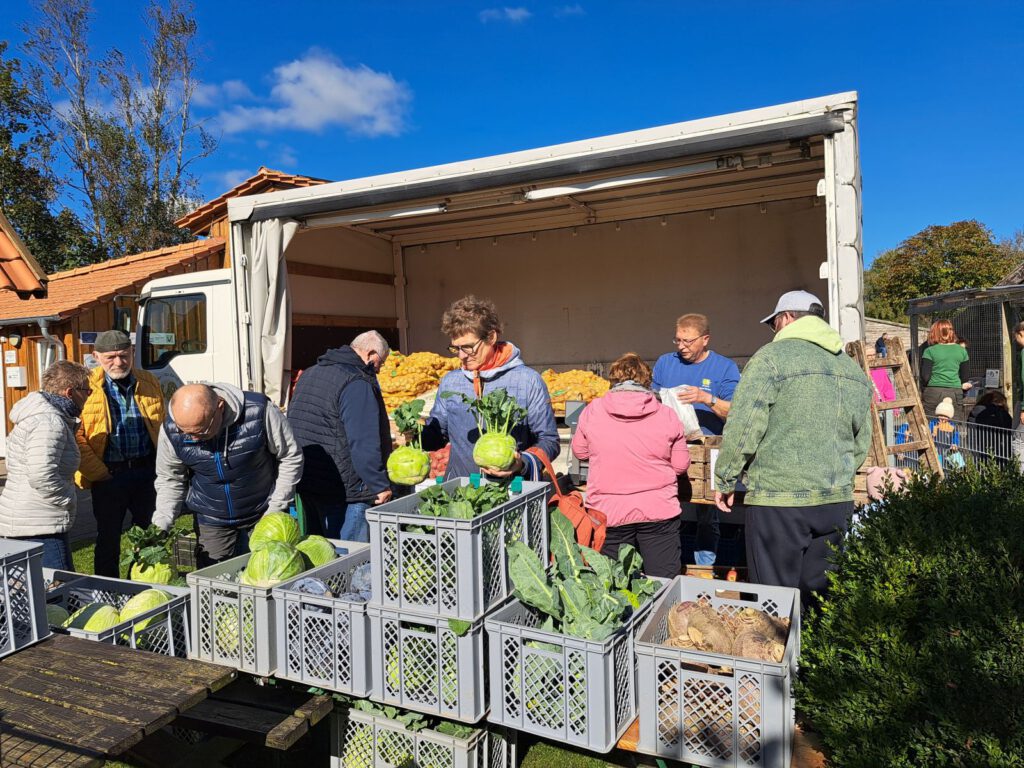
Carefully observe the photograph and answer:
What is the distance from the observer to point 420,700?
2.28 meters

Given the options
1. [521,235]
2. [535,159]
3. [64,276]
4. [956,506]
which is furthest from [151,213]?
[956,506]

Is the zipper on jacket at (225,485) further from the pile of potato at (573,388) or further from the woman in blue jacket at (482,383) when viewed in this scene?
the pile of potato at (573,388)

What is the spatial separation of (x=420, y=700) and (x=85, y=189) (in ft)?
87.4

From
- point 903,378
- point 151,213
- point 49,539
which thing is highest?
point 151,213

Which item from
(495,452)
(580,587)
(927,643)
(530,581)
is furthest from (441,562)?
(927,643)

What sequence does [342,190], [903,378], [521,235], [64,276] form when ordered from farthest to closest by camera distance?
[64,276] → [521,235] → [342,190] → [903,378]

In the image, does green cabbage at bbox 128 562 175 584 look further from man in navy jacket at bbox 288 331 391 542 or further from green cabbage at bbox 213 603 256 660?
man in navy jacket at bbox 288 331 391 542

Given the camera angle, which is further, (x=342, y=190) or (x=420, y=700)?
(x=342, y=190)

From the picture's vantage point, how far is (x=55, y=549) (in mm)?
3830

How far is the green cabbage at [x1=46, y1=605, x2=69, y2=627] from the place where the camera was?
255cm

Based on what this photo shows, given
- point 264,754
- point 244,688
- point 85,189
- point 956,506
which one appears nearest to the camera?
point 956,506

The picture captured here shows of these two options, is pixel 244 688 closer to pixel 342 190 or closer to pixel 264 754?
pixel 264 754

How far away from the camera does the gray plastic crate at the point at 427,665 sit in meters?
2.18

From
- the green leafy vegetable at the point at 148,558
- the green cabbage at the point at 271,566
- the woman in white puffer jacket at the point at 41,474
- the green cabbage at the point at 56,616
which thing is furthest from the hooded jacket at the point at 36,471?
the green cabbage at the point at 271,566
